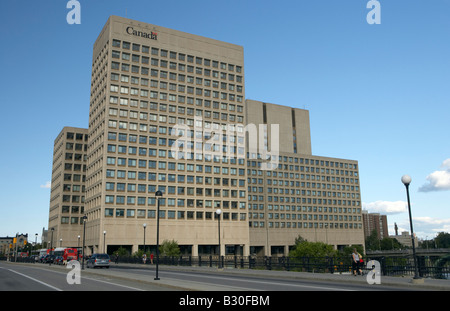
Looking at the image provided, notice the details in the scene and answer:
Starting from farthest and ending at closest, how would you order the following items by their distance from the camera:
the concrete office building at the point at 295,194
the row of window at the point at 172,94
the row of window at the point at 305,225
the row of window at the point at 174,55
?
1. the concrete office building at the point at 295,194
2. the row of window at the point at 305,225
3. the row of window at the point at 174,55
4. the row of window at the point at 172,94

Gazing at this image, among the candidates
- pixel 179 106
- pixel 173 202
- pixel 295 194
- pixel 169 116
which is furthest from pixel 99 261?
pixel 295 194

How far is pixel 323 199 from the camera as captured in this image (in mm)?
144500

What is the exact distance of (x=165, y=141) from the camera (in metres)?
96.9

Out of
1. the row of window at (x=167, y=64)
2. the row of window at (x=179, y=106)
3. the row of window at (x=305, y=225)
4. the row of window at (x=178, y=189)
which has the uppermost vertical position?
the row of window at (x=167, y=64)

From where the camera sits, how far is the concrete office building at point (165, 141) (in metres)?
90.8

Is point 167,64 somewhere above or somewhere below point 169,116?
above

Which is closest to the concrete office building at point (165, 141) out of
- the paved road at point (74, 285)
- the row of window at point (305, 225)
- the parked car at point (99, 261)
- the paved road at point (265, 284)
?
the row of window at point (305, 225)

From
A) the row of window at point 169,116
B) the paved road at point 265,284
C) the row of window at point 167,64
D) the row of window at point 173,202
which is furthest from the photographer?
the row of window at point 167,64

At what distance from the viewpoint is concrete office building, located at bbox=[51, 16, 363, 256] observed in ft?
298

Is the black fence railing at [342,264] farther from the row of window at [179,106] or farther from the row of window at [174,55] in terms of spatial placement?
the row of window at [174,55]

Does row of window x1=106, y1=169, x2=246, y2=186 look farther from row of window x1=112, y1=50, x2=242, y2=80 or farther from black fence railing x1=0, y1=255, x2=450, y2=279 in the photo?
black fence railing x1=0, y1=255, x2=450, y2=279

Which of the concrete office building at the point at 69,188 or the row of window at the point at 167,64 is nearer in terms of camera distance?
the row of window at the point at 167,64

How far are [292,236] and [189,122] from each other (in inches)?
2283

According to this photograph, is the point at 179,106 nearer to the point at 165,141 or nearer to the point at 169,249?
the point at 165,141
